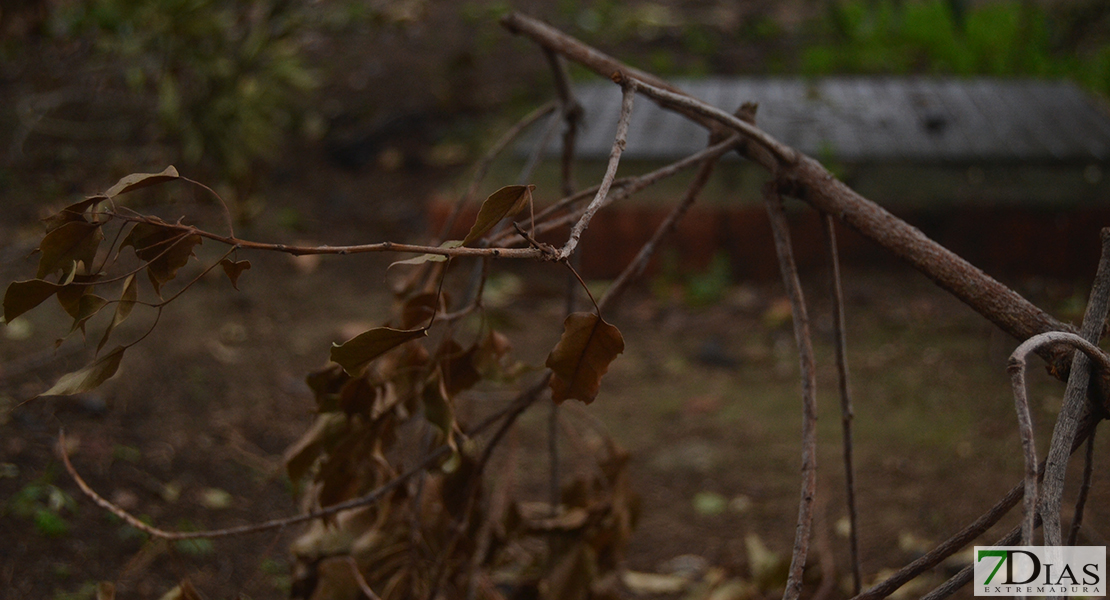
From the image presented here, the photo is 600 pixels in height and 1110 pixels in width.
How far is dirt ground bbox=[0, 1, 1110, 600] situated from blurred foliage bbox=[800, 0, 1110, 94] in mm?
1483

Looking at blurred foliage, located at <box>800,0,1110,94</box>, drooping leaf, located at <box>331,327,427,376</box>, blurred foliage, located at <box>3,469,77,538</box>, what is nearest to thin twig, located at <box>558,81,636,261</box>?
drooping leaf, located at <box>331,327,427,376</box>

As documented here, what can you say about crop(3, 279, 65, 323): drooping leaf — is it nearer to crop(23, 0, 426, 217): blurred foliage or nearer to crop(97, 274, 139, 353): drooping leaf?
crop(97, 274, 139, 353): drooping leaf

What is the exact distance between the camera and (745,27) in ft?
16.6

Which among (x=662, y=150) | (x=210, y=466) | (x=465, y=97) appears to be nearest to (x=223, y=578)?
(x=210, y=466)

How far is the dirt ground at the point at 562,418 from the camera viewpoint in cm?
168

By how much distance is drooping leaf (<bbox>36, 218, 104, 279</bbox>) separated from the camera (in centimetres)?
75

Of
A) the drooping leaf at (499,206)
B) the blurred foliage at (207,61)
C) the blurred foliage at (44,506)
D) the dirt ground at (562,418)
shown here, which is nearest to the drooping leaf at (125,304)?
the drooping leaf at (499,206)

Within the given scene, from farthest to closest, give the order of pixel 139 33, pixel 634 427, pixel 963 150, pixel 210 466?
pixel 139 33 → pixel 963 150 → pixel 634 427 → pixel 210 466

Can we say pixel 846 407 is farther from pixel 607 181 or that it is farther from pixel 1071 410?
pixel 607 181

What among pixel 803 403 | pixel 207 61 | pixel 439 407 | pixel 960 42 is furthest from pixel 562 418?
pixel 960 42

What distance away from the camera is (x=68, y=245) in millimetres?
765

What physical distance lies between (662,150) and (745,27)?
244cm

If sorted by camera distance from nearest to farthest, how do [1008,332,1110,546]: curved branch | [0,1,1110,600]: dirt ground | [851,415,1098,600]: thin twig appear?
[1008,332,1110,546]: curved branch → [851,415,1098,600]: thin twig → [0,1,1110,600]: dirt ground

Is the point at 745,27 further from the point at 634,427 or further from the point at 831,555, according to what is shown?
the point at 831,555
